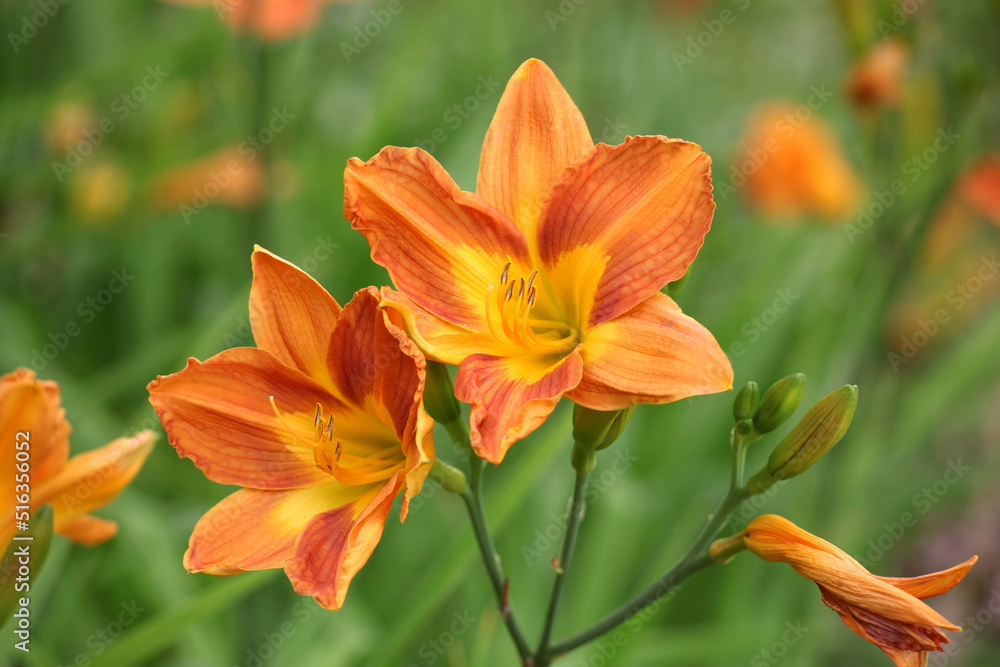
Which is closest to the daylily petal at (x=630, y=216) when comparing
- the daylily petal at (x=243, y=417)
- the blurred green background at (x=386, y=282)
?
the daylily petal at (x=243, y=417)

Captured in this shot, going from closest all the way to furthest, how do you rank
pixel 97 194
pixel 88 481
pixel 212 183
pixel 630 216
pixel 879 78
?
1. pixel 630 216
2. pixel 88 481
3. pixel 879 78
4. pixel 212 183
5. pixel 97 194

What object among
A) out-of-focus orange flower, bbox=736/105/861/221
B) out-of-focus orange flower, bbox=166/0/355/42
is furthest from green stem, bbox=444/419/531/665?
out-of-focus orange flower, bbox=736/105/861/221

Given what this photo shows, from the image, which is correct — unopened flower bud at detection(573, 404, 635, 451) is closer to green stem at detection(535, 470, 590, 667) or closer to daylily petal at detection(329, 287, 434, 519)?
green stem at detection(535, 470, 590, 667)

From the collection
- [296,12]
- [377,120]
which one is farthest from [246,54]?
[377,120]

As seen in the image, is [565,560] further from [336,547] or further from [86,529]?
[86,529]

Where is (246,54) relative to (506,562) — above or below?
above

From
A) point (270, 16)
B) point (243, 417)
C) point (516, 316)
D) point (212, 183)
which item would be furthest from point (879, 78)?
point (212, 183)

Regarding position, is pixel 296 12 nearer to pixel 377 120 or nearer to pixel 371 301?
pixel 377 120
